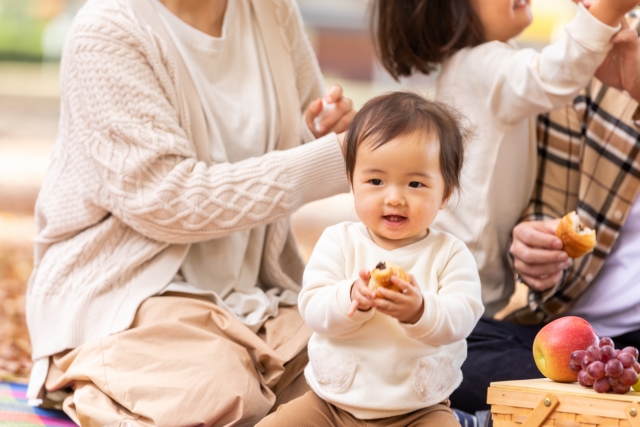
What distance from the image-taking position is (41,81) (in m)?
10.5

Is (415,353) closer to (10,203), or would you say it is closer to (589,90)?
(589,90)

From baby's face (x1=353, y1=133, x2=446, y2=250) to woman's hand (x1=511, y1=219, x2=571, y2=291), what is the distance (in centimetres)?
54

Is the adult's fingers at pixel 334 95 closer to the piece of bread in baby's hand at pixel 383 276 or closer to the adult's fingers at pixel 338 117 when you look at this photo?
the adult's fingers at pixel 338 117

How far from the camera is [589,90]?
2.16 metres

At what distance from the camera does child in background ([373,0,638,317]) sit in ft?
6.28

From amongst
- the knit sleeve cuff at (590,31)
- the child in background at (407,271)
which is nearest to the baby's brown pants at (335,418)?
the child in background at (407,271)

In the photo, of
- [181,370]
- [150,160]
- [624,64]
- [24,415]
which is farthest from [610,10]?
[24,415]

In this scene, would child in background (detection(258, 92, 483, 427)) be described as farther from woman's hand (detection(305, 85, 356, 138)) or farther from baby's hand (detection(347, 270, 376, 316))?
woman's hand (detection(305, 85, 356, 138))

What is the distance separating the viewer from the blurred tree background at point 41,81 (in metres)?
5.09

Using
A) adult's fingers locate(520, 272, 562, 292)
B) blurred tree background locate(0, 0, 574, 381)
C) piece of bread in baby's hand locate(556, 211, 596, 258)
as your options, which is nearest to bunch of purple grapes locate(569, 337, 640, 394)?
piece of bread in baby's hand locate(556, 211, 596, 258)

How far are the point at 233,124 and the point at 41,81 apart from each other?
944 cm

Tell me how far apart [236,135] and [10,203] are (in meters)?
4.87

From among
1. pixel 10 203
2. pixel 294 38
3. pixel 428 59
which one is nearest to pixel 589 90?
pixel 428 59

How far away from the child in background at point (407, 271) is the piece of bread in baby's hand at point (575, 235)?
1.42 ft
